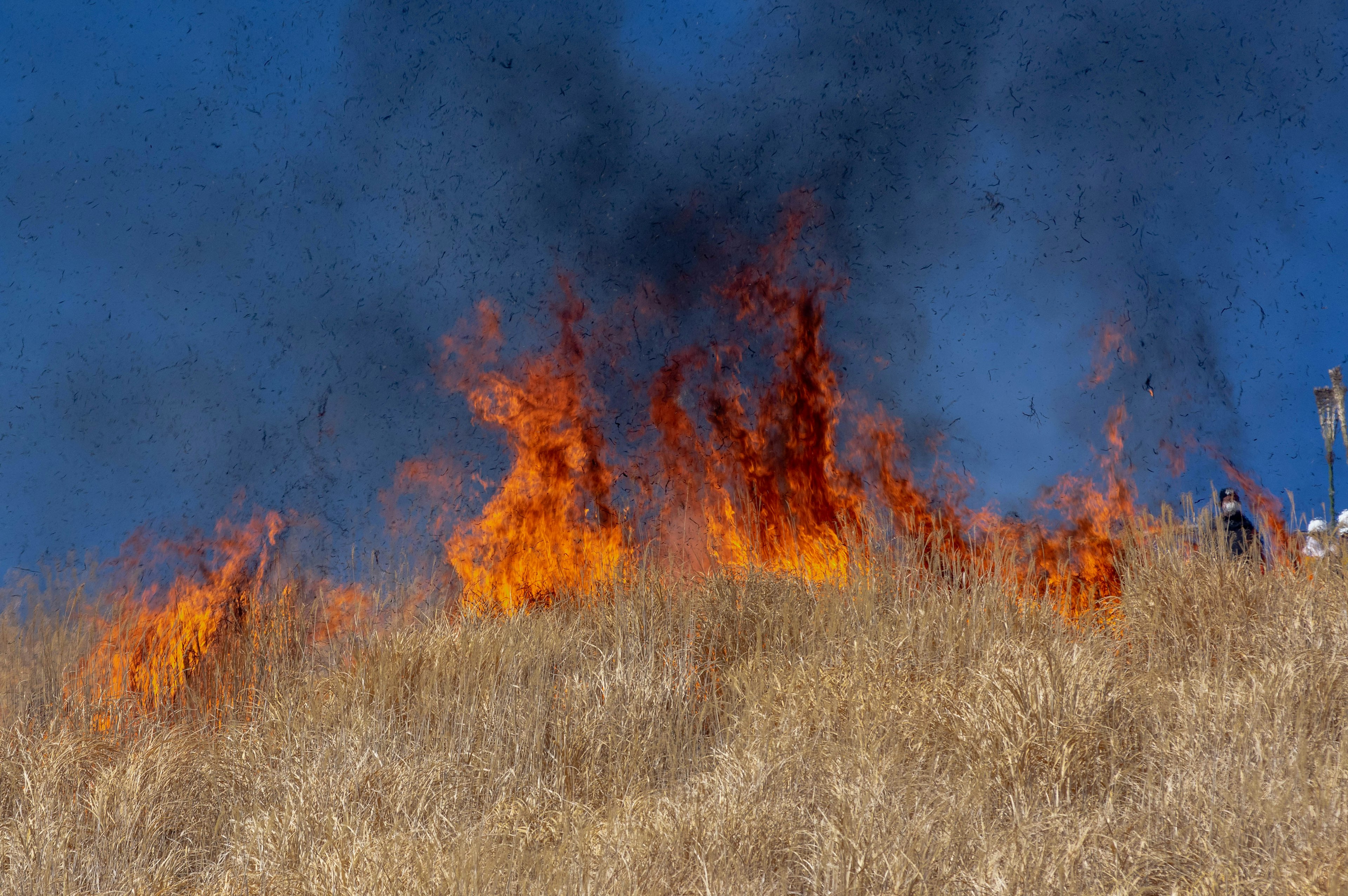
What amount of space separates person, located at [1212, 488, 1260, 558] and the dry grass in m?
0.25

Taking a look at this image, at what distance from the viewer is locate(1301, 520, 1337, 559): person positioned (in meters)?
4.87

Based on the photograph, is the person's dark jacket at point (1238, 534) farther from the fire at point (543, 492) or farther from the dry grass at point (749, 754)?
the fire at point (543, 492)

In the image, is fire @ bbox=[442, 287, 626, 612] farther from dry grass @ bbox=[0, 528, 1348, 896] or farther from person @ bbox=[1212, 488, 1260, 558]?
person @ bbox=[1212, 488, 1260, 558]

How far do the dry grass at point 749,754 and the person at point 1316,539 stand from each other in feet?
0.76

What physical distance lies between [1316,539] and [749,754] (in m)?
3.79

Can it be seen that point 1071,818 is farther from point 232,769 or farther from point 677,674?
point 232,769

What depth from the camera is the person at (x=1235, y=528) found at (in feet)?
16.3

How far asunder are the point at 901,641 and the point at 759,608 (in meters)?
1.04

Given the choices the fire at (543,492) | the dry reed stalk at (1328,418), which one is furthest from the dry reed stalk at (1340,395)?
the fire at (543,492)

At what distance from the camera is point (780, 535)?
21.1 ft

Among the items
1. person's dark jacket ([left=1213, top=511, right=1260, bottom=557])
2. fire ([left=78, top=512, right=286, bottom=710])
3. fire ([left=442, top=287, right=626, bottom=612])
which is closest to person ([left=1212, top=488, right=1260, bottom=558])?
person's dark jacket ([left=1213, top=511, right=1260, bottom=557])

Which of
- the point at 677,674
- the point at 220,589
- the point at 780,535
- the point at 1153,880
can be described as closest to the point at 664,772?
the point at 677,674

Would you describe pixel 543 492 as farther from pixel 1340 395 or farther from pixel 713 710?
pixel 1340 395

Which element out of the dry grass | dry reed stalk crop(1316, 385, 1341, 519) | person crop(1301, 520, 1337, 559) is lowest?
the dry grass
